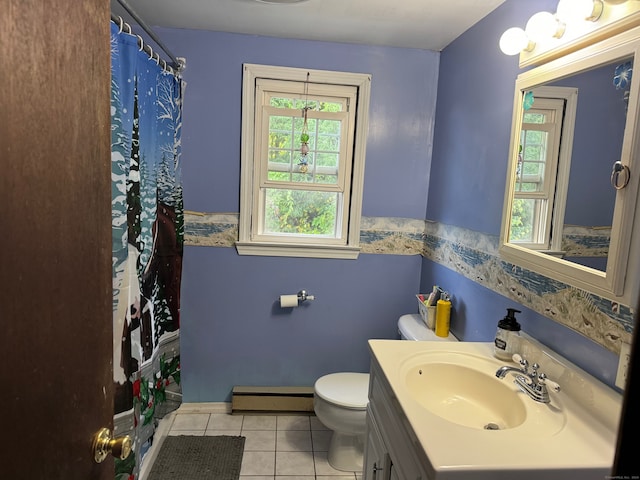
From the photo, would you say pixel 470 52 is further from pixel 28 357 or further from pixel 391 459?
pixel 28 357

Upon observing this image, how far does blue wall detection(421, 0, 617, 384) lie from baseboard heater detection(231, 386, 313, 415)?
1068 mm

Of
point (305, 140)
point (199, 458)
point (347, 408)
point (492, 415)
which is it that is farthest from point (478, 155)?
point (199, 458)

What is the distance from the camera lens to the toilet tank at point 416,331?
2107 mm

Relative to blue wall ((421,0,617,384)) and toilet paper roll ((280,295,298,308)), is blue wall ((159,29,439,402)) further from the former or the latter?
blue wall ((421,0,617,384))

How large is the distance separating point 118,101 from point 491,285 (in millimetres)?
1625

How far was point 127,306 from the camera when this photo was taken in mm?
1612

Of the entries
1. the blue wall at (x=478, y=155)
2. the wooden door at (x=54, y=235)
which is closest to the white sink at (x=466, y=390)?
the blue wall at (x=478, y=155)

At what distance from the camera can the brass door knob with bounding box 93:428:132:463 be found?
0.81m

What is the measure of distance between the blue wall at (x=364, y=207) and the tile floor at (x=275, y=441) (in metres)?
0.18

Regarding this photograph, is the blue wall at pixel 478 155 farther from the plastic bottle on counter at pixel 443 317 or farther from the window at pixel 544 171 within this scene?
the window at pixel 544 171

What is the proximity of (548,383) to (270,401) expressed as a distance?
1.77 metres

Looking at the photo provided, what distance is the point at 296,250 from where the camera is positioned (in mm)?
2527

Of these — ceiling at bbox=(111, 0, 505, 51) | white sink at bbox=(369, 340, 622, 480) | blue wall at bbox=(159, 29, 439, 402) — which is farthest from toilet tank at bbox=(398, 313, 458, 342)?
ceiling at bbox=(111, 0, 505, 51)

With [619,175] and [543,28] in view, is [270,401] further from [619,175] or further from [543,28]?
[543,28]
